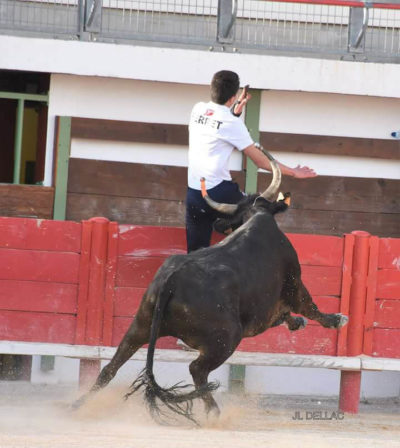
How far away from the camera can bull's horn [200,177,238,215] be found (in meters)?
6.82

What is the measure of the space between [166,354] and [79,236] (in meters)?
1.05

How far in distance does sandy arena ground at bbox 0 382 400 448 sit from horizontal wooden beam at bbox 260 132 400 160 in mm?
2660

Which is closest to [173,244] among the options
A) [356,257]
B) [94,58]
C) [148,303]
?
[356,257]

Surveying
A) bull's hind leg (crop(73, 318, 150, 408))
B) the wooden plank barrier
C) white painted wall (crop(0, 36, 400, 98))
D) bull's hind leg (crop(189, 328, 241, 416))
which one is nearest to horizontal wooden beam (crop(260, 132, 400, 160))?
white painted wall (crop(0, 36, 400, 98))

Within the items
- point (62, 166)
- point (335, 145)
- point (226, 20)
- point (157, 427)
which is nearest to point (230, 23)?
point (226, 20)

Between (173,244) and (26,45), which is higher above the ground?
(26,45)

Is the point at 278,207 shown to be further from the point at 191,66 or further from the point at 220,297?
the point at 191,66

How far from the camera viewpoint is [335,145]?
10391 mm

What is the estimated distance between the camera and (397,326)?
8.41m

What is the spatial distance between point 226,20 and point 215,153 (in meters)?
3.67

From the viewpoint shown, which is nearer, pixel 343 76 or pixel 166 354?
pixel 166 354

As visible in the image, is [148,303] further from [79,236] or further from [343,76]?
[343,76]

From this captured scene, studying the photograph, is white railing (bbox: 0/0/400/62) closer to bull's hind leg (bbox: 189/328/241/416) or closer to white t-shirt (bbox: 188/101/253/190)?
white t-shirt (bbox: 188/101/253/190)

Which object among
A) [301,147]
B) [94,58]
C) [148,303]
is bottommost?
[148,303]
